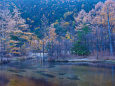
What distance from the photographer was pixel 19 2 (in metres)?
52.9

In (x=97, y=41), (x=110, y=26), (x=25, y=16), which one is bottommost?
(x=97, y=41)

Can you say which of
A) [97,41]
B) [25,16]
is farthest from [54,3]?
[97,41]

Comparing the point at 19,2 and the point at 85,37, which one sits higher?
the point at 19,2

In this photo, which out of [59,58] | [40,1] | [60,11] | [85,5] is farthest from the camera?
[40,1]

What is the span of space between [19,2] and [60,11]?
15337 mm

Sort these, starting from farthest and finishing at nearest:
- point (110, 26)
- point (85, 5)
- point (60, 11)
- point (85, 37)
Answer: point (60, 11) < point (85, 5) < point (110, 26) < point (85, 37)

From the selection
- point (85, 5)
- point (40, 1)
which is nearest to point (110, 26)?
point (85, 5)

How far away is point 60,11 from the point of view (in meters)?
51.6

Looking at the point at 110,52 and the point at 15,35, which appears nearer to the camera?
the point at 110,52

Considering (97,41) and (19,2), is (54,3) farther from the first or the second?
(97,41)

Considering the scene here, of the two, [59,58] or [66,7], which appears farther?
[66,7]

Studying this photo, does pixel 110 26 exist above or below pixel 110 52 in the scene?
above

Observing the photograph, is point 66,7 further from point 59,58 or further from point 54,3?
point 59,58

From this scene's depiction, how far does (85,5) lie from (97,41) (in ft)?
89.9
